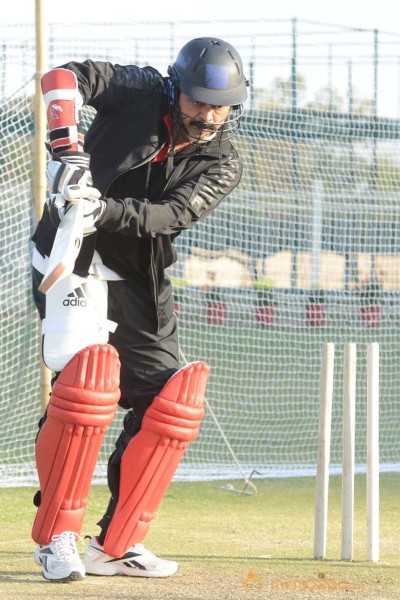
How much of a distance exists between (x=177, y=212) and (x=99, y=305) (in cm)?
38

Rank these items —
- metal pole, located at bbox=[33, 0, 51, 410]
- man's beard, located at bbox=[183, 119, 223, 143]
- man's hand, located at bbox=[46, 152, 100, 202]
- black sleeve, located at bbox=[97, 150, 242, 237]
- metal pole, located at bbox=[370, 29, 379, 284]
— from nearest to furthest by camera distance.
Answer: man's hand, located at bbox=[46, 152, 100, 202]
black sleeve, located at bbox=[97, 150, 242, 237]
man's beard, located at bbox=[183, 119, 223, 143]
metal pole, located at bbox=[33, 0, 51, 410]
metal pole, located at bbox=[370, 29, 379, 284]

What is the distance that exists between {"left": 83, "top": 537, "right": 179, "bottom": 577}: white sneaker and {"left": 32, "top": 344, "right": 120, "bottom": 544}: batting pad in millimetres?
200

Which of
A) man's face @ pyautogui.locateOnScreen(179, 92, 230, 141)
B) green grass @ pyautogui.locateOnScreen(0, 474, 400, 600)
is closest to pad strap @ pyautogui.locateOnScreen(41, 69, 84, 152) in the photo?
man's face @ pyautogui.locateOnScreen(179, 92, 230, 141)

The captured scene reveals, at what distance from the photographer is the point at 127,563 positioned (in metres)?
3.37

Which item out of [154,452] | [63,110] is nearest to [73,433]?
[154,452]

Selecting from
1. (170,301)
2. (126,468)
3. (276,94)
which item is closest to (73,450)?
(126,468)

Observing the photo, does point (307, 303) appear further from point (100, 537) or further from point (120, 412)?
point (100, 537)

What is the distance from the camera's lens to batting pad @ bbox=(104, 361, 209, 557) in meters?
3.22

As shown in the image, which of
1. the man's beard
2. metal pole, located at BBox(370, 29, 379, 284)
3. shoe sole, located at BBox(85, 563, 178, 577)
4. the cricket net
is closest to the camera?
the man's beard

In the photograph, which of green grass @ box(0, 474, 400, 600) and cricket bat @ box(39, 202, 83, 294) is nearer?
cricket bat @ box(39, 202, 83, 294)

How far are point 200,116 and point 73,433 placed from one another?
1016 mm

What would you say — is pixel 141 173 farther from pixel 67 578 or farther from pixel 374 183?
pixel 374 183

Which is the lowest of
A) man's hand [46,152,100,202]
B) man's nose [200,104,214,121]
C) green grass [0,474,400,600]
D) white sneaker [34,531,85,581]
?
green grass [0,474,400,600]

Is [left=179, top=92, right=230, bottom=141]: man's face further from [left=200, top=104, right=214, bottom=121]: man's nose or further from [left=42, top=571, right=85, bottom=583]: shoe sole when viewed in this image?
[left=42, top=571, right=85, bottom=583]: shoe sole
